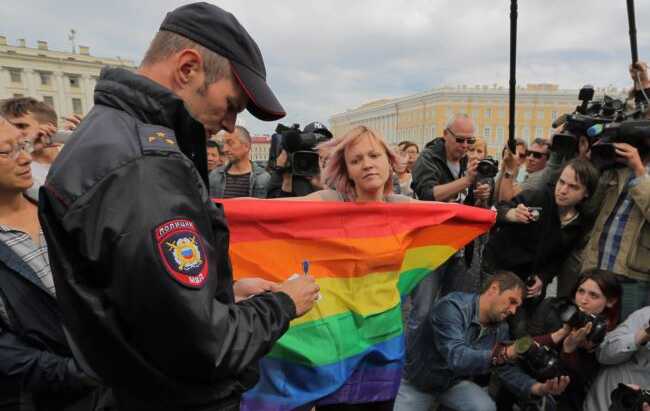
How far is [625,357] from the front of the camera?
96.0 inches

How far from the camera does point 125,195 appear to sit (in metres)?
0.85

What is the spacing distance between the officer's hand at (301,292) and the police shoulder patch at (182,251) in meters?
0.38

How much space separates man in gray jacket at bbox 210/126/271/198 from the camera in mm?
4566

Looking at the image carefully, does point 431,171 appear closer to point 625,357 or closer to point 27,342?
point 625,357

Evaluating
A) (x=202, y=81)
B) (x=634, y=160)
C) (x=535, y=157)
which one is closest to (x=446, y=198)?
(x=634, y=160)

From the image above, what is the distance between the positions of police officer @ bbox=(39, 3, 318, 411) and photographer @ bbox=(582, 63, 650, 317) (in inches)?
99.4

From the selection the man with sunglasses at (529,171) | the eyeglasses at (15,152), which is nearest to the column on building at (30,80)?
the man with sunglasses at (529,171)

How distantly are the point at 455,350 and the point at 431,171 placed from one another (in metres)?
1.66

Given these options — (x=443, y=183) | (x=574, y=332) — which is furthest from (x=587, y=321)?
(x=443, y=183)

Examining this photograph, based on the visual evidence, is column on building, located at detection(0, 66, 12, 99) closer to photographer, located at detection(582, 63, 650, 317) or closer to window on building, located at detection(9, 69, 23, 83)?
window on building, located at detection(9, 69, 23, 83)

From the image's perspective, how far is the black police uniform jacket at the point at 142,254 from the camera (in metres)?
0.84

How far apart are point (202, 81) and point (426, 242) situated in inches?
67.5

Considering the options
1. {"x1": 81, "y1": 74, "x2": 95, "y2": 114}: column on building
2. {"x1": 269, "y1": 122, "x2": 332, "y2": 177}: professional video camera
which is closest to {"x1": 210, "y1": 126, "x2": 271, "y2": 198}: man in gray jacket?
{"x1": 269, "y1": 122, "x2": 332, "y2": 177}: professional video camera

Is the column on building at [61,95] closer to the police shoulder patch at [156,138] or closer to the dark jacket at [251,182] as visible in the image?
the dark jacket at [251,182]
